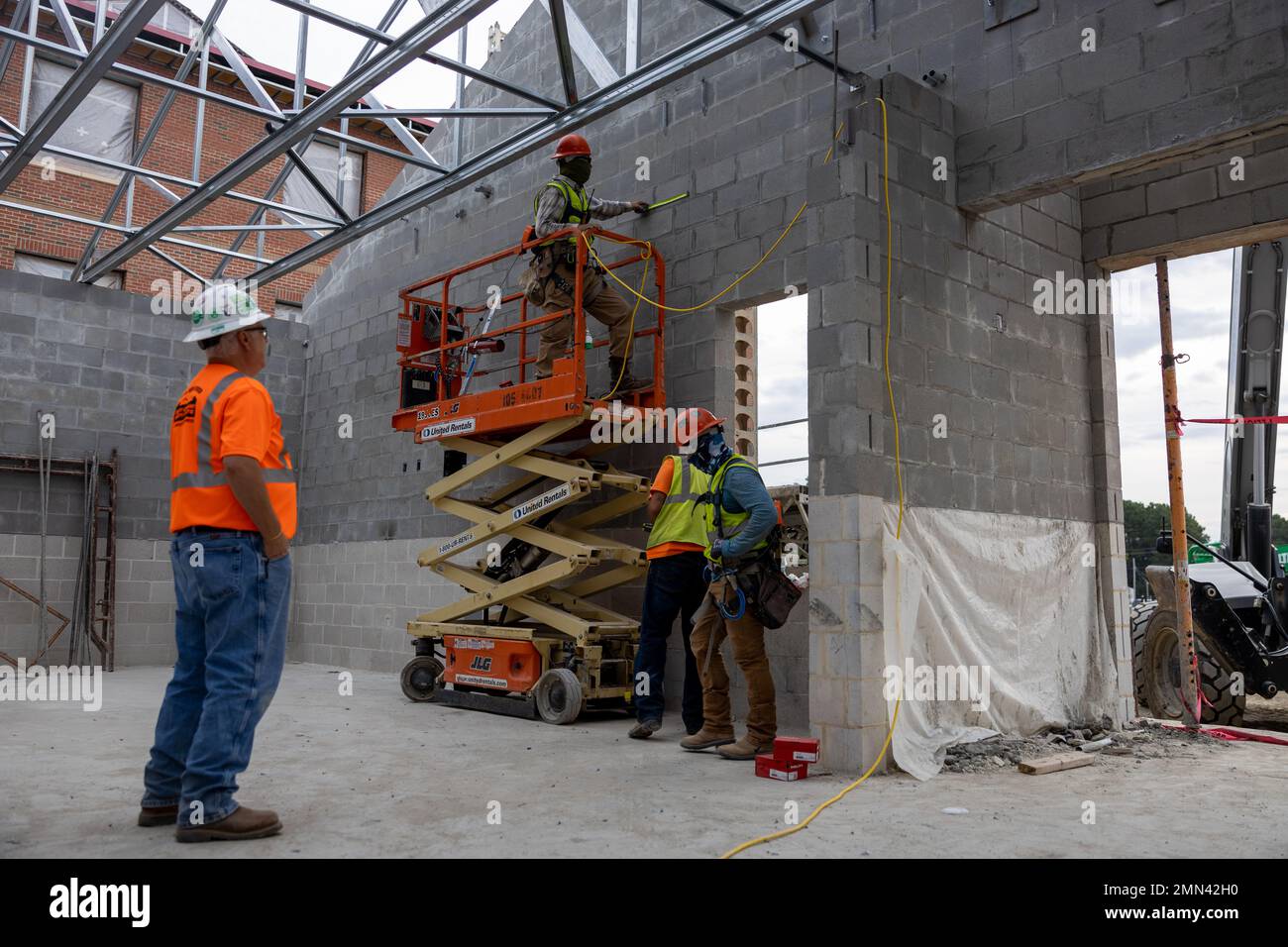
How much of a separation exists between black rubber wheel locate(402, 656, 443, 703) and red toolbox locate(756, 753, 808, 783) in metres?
4.11

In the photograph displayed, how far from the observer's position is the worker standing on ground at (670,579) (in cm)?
687

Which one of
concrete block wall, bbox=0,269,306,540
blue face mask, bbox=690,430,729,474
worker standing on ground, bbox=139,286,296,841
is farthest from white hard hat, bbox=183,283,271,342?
concrete block wall, bbox=0,269,306,540

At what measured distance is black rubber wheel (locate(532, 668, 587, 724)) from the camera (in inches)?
292

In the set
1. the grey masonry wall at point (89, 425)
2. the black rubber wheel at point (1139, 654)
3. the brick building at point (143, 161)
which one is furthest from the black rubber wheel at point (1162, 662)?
the brick building at point (143, 161)

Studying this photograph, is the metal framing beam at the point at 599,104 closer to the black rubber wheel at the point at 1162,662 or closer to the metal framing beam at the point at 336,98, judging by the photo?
the metal framing beam at the point at 336,98

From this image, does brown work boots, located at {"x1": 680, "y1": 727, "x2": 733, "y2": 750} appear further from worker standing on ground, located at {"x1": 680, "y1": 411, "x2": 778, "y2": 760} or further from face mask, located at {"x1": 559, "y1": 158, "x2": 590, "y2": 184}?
face mask, located at {"x1": 559, "y1": 158, "x2": 590, "y2": 184}

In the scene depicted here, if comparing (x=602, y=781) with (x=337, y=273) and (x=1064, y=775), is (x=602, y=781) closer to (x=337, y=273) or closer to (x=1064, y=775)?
(x=1064, y=775)

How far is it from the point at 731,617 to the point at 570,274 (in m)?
3.36

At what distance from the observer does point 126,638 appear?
12.3m

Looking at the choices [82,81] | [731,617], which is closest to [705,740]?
[731,617]

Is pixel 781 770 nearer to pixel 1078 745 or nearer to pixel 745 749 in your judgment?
pixel 745 749

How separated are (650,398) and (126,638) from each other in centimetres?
787

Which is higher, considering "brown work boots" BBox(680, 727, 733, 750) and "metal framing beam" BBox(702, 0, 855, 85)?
"metal framing beam" BBox(702, 0, 855, 85)

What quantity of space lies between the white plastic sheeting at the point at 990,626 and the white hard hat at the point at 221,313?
11.9 feet
